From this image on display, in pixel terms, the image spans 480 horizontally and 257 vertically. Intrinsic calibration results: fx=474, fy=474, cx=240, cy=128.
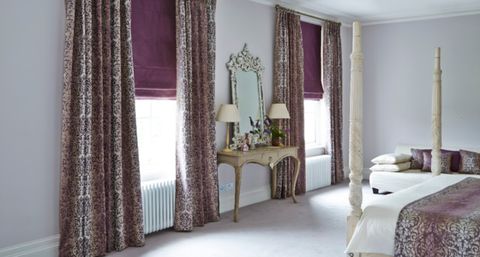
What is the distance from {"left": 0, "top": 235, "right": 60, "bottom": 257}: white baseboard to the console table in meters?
1.95

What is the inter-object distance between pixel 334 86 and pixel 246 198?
8.47 ft

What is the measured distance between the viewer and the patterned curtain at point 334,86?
732 centimetres

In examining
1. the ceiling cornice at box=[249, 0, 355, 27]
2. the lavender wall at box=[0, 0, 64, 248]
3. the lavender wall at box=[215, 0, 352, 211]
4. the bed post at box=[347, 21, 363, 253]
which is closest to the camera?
the bed post at box=[347, 21, 363, 253]

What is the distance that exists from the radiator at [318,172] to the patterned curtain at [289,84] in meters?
0.27

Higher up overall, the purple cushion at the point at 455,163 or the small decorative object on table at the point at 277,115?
the small decorative object on table at the point at 277,115

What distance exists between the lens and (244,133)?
5699mm

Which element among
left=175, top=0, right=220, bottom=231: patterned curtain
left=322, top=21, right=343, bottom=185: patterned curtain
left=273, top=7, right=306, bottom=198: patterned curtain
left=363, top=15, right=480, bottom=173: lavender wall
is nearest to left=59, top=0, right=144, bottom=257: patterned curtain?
left=175, top=0, right=220, bottom=231: patterned curtain

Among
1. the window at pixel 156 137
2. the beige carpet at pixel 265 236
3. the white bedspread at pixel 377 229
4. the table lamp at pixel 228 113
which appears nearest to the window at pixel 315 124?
the beige carpet at pixel 265 236

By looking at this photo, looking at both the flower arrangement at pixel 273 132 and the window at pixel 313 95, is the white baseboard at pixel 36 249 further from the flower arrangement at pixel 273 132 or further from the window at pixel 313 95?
the window at pixel 313 95

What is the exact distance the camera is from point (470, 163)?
6.29 m

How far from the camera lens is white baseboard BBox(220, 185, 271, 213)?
5535 millimetres

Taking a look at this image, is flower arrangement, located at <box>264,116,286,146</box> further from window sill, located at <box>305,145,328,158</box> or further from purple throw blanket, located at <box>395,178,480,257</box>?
purple throw blanket, located at <box>395,178,480,257</box>

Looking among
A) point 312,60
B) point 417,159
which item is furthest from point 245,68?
point 417,159

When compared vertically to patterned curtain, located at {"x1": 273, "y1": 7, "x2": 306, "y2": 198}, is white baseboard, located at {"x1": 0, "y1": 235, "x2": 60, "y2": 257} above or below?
below
